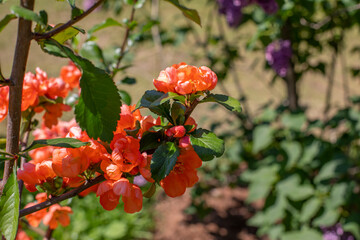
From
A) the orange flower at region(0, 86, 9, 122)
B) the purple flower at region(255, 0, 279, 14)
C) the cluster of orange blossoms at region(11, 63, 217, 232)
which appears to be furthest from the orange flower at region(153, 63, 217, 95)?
the purple flower at region(255, 0, 279, 14)

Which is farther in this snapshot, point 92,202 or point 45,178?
point 92,202

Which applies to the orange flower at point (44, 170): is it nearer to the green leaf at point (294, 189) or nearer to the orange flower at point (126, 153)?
the orange flower at point (126, 153)

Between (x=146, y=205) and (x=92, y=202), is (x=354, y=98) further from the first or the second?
(x=92, y=202)

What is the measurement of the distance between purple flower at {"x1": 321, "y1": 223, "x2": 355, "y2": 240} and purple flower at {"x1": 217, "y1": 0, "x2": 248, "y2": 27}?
42.3 inches

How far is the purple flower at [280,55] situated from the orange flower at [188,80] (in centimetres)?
120

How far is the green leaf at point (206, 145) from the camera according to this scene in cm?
42

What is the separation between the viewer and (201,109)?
10.9 ft

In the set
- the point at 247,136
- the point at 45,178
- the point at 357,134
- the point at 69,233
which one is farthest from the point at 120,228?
the point at 45,178

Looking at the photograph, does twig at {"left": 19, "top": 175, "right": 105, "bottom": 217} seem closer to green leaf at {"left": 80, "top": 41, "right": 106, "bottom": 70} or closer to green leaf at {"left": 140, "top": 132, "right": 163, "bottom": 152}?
green leaf at {"left": 140, "top": 132, "right": 163, "bottom": 152}

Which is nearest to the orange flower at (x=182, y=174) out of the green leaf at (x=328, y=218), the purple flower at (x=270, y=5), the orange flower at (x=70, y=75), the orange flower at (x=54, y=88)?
the orange flower at (x=54, y=88)

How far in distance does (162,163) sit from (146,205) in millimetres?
2175

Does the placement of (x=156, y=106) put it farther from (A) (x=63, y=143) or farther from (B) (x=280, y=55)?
(B) (x=280, y=55)

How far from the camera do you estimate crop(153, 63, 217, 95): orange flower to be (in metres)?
0.44

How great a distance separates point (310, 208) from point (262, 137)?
39cm
